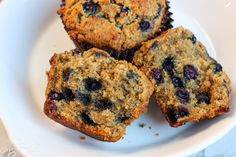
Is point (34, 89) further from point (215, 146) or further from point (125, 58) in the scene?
point (215, 146)

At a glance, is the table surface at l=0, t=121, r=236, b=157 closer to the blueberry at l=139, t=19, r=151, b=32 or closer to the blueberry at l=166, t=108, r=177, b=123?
the blueberry at l=166, t=108, r=177, b=123

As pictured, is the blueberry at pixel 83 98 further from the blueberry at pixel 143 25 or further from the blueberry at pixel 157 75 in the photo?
the blueberry at pixel 143 25

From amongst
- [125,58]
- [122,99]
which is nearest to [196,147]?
[122,99]

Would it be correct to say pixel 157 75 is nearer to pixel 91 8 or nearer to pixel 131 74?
pixel 131 74

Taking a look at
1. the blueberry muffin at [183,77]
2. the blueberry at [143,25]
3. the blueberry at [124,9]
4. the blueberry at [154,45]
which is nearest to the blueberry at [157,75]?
the blueberry muffin at [183,77]

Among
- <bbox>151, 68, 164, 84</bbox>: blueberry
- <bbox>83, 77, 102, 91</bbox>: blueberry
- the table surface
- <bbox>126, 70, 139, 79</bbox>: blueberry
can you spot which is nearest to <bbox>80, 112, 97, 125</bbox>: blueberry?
<bbox>83, 77, 102, 91</bbox>: blueberry

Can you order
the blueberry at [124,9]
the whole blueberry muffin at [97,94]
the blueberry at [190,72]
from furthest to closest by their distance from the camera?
the blueberry at [124,9] → the blueberry at [190,72] → the whole blueberry muffin at [97,94]
